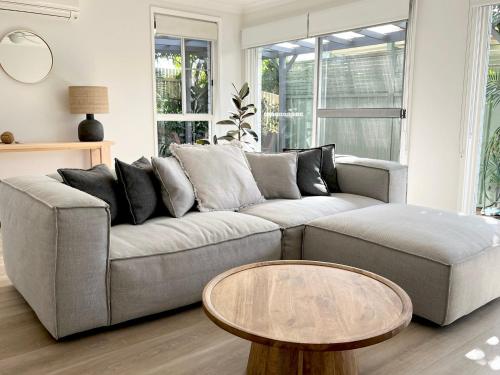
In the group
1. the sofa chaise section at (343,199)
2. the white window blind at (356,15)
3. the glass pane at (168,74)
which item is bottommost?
the sofa chaise section at (343,199)

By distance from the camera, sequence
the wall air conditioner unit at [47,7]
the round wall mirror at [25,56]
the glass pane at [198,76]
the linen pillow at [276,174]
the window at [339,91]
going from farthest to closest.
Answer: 1. the glass pane at [198,76]
2. the window at [339,91]
3. the round wall mirror at [25,56]
4. the wall air conditioner unit at [47,7]
5. the linen pillow at [276,174]

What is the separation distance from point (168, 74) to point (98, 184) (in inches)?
123

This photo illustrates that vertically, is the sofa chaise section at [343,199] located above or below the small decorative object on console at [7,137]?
below

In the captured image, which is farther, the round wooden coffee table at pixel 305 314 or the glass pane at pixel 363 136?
the glass pane at pixel 363 136

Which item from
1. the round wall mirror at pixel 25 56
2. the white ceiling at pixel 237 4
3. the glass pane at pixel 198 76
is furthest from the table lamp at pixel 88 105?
the white ceiling at pixel 237 4

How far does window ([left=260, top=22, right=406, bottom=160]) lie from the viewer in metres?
4.30

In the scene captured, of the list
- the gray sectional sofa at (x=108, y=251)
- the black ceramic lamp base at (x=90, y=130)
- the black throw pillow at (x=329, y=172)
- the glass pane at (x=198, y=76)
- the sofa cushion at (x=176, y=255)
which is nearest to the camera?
the gray sectional sofa at (x=108, y=251)

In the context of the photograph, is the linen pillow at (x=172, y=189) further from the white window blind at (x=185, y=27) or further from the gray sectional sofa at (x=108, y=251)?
the white window blind at (x=185, y=27)

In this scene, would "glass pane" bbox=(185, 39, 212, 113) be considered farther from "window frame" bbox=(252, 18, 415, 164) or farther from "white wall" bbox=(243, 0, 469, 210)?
"white wall" bbox=(243, 0, 469, 210)

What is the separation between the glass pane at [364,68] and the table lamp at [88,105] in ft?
7.58

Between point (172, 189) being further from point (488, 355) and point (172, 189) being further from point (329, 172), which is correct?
point (488, 355)

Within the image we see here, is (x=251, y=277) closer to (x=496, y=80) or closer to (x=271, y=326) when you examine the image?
(x=271, y=326)

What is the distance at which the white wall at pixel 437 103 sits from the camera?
3.68 meters

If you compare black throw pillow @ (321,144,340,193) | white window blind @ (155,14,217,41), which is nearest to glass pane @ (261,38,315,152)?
white window blind @ (155,14,217,41)
